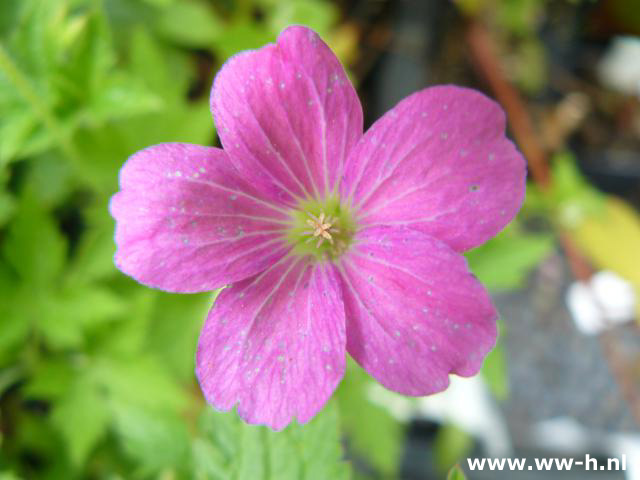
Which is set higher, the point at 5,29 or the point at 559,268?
the point at 5,29

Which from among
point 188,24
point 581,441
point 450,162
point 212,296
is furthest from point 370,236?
point 581,441

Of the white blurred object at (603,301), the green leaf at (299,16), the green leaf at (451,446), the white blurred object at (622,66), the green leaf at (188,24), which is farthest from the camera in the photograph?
the white blurred object at (622,66)

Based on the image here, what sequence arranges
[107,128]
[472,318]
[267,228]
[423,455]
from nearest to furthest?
1. [472,318]
2. [267,228]
3. [107,128]
4. [423,455]

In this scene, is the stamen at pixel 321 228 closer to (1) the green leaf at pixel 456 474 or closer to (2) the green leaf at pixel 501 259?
(1) the green leaf at pixel 456 474

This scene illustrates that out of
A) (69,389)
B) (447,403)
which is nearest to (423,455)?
(447,403)

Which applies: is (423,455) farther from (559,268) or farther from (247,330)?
(247,330)

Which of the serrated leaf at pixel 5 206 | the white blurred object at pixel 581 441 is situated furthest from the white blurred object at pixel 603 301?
the serrated leaf at pixel 5 206

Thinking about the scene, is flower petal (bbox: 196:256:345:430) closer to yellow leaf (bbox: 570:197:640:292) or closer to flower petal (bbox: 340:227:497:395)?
flower petal (bbox: 340:227:497:395)
